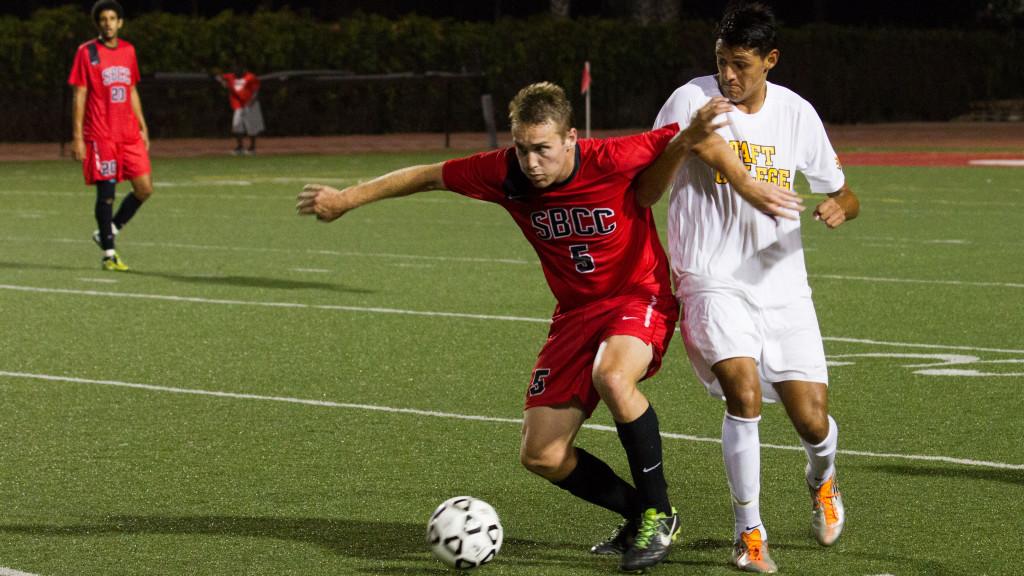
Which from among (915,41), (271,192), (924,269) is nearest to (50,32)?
(271,192)

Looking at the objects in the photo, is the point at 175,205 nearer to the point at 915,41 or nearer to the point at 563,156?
the point at 563,156

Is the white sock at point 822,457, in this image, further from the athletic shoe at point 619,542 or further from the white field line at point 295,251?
the white field line at point 295,251

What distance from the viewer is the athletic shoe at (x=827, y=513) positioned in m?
6.01

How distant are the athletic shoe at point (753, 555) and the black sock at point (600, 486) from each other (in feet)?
1.52

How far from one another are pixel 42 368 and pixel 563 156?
517cm

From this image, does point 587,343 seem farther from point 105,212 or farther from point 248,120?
point 248,120

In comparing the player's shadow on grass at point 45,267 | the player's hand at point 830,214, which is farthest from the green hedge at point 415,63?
the player's hand at point 830,214

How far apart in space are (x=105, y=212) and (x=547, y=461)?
9.82 m

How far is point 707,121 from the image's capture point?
5688mm

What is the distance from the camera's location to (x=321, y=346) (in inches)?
428

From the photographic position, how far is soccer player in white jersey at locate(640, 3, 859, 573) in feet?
18.9

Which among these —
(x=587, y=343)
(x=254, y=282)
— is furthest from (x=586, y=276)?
(x=254, y=282)

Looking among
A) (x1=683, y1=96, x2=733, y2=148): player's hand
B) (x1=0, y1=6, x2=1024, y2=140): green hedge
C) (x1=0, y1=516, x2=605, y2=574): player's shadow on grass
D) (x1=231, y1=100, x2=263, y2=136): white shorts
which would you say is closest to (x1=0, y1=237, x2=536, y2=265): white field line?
(x1=0, y1=516, x2=605, y2=574): player's shadow on grass

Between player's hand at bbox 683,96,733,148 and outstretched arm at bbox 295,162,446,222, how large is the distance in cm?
94
